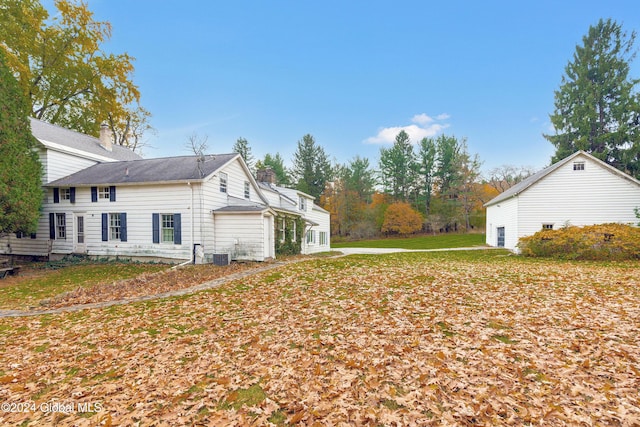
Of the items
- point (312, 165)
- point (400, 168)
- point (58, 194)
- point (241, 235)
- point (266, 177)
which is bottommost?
point (241, 235)

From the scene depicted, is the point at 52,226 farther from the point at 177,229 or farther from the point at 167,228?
the point at 177,229

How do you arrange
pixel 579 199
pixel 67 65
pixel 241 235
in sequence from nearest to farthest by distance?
pixel 241 235, pixel 579 199, pixel 67 65

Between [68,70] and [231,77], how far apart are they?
1461 cm

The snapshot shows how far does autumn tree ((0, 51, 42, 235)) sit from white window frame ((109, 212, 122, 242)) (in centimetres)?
293

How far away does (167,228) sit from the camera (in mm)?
14500

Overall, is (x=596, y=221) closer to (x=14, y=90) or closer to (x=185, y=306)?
(x=185, y=306)

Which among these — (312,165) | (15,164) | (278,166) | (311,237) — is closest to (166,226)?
(15,164)

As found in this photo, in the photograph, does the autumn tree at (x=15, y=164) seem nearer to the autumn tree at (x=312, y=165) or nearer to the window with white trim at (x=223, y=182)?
the window with white trim at (x=223, y=182)

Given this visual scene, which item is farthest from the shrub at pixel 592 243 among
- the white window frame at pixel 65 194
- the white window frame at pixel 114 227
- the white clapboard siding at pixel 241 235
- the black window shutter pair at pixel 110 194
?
the white window frame at pixel 65 194

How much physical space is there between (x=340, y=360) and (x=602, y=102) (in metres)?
37.7

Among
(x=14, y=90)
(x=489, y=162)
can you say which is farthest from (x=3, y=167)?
(x=489, y=162)

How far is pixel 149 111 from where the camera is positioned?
29.6 m

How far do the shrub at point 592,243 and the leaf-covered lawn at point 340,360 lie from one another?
29.7ft

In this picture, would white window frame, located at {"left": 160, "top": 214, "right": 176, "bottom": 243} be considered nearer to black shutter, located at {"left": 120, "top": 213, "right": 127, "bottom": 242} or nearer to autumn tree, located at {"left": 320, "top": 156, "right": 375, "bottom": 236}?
black shutter, located at {"left": 120, "top": 213, "right": 127, "bottom": 242}
